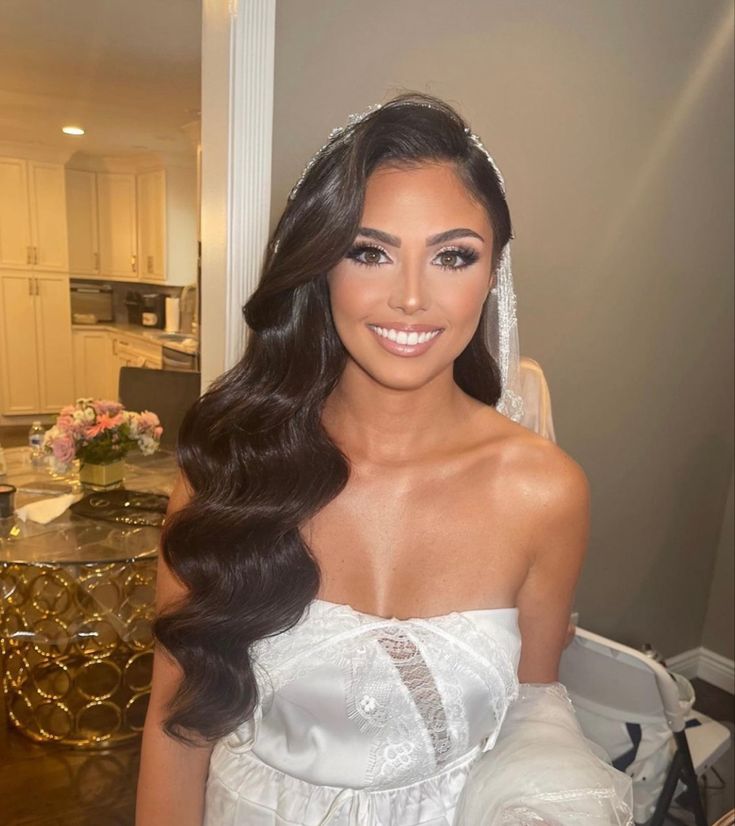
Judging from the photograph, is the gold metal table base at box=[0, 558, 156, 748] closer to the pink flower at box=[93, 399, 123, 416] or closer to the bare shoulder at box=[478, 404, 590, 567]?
the pink flower at box=[93, 399, 123, 416]

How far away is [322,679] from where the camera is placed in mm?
1080

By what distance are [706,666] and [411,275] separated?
2957mm

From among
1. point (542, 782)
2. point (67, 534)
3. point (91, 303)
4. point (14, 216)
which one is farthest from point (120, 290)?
point (542, 782)

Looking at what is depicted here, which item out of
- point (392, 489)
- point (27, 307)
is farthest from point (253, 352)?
point (27, 307)

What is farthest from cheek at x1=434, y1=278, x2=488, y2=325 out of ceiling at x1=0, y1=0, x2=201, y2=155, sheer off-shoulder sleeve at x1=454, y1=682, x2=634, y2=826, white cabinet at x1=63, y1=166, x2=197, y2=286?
white cabinet at x1=63, y1=166, x2=197, y2=286

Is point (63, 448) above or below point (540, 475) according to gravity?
below

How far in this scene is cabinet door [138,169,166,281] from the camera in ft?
23.7

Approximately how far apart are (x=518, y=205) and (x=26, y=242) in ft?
21.4

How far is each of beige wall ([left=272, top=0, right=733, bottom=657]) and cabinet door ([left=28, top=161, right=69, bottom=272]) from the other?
21.4ft

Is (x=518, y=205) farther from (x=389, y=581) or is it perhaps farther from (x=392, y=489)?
(x=389, y=581)

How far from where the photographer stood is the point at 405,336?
105cm

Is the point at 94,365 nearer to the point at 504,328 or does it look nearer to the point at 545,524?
the point at 504,328

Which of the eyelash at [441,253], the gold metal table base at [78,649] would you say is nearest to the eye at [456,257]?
the eyelash at [441,253]

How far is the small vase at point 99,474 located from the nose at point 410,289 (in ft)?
6.55
